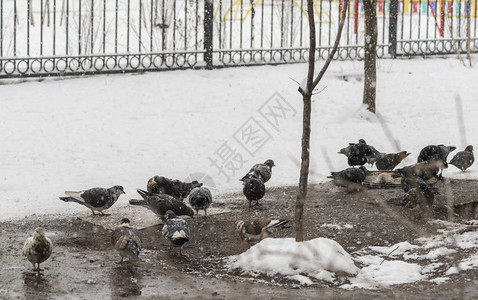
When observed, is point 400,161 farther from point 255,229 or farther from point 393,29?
point 393,29

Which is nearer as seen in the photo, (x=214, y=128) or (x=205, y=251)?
(x=205, y=251)

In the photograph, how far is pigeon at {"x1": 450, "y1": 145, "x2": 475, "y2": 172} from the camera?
14.1 m

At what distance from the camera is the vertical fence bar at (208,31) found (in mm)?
18219

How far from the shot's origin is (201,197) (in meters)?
11.1

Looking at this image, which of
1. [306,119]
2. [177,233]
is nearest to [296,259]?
[177,233]

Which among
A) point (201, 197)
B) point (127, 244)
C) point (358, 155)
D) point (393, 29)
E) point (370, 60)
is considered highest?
point (393, 29)

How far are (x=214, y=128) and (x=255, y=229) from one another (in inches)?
246

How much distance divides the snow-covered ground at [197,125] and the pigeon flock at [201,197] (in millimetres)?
629

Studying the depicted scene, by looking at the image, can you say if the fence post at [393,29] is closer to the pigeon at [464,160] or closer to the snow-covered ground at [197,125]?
the snow-covered ground at [197,125]

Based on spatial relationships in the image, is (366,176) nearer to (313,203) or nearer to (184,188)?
(313,203)

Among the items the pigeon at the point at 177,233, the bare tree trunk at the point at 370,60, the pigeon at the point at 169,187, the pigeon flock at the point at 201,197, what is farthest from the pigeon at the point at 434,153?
the pigeon at the point at 177,233

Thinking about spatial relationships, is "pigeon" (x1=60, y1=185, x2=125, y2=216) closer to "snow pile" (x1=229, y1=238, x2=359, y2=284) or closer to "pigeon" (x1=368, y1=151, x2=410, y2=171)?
"snow pile" (x1=229, y1=238, x2=359, y2=284)

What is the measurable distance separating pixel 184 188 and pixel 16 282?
3.85 metres

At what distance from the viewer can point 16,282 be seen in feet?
27.3
